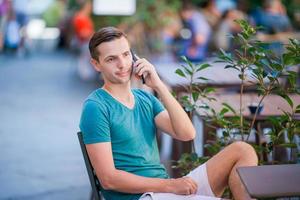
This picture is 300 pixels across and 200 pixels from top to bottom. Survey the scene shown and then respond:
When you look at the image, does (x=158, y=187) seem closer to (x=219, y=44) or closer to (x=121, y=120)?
(x=121, y=120)

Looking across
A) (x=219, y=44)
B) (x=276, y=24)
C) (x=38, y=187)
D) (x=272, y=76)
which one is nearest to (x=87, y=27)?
(x=219, y=44)

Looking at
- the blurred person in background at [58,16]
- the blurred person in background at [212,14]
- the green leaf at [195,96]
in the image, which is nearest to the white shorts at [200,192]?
A: the green leaf at [195,96]

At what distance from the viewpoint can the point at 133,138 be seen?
265 cm

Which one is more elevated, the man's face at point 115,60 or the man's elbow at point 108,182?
the man's face at point 115,60

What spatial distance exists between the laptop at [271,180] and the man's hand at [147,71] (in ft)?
2.31

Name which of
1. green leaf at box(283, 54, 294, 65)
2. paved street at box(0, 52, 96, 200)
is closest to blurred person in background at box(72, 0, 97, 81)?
paved street at box(0, 52, 96, 200)

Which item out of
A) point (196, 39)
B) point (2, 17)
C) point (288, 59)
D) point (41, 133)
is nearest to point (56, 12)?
point (2, 17)

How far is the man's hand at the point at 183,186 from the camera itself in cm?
251

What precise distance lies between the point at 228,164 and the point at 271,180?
52cm

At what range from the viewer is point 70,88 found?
29.7ft

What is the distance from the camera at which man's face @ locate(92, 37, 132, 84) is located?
8.74 ft

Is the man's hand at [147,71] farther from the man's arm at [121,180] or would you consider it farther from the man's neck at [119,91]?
the man's arm at [121,180]

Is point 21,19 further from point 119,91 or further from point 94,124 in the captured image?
point 94,124

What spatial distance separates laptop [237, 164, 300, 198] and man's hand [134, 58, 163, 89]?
705 millimetres
